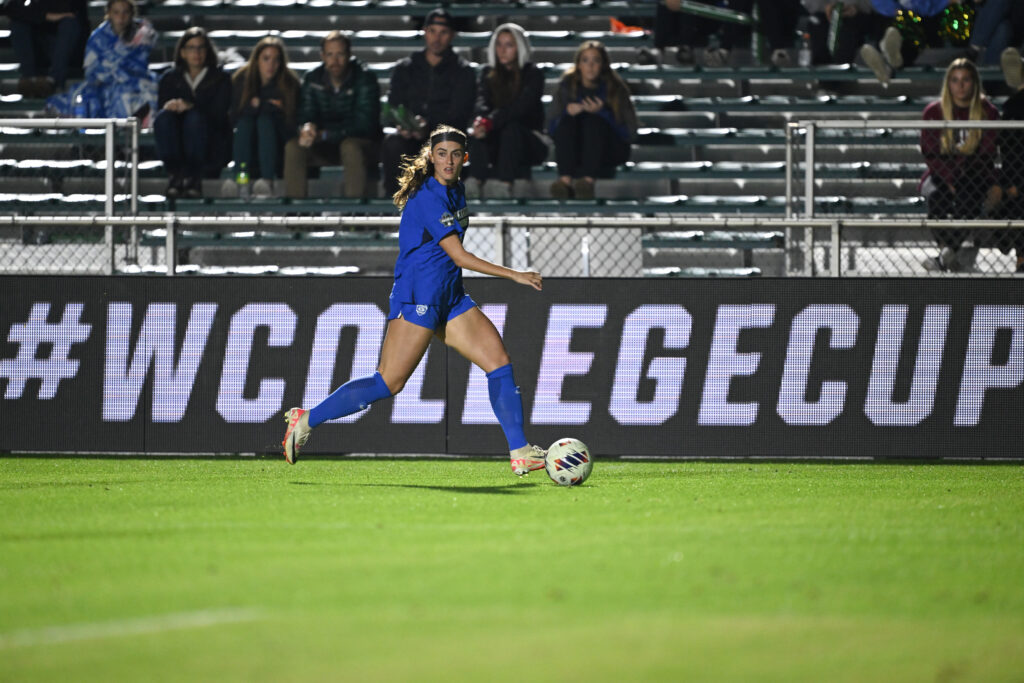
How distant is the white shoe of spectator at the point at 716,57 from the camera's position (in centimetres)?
1939

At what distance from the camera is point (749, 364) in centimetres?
1158

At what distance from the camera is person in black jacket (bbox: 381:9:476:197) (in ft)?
53.3

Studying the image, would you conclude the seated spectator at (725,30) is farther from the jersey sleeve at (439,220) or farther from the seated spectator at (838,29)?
the jersey sleeve at (439,220)

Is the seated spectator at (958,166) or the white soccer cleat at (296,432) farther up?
the seated spectator at (958,166)

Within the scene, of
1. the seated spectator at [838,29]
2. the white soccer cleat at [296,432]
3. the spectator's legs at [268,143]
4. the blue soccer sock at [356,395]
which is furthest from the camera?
the seated spectator at [838,29]

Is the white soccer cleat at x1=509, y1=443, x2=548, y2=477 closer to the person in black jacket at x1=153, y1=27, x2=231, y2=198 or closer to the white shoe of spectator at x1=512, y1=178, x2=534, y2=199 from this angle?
the white shoe of spectator at x1=512, y1=178, x2=534, y2=199

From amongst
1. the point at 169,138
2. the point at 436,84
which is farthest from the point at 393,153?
the point at 169,138

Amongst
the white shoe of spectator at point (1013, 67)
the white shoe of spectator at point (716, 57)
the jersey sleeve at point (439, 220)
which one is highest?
the white shoe of spectator at point (1013, 67)

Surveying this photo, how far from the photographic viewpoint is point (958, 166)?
1317cm

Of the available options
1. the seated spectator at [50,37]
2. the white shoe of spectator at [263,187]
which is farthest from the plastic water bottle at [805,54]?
the seated spectator at [50,37]

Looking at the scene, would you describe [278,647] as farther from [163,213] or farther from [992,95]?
[992,95]

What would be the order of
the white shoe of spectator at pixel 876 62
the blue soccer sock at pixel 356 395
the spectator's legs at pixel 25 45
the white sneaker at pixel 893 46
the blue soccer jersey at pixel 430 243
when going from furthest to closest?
1. the spectator's legs at pixel 25 45
2. the white sneaker at pixel 893 46
3. the white shoe of spectator at pixel 876 62
4. the blue soccer sock at pixel 356 395
5. the blue soccer jersey at pixel 430 243

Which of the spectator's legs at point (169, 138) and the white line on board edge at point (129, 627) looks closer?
the white line on board edge at point (129, 627)

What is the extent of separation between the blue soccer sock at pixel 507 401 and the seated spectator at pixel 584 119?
6416mm
